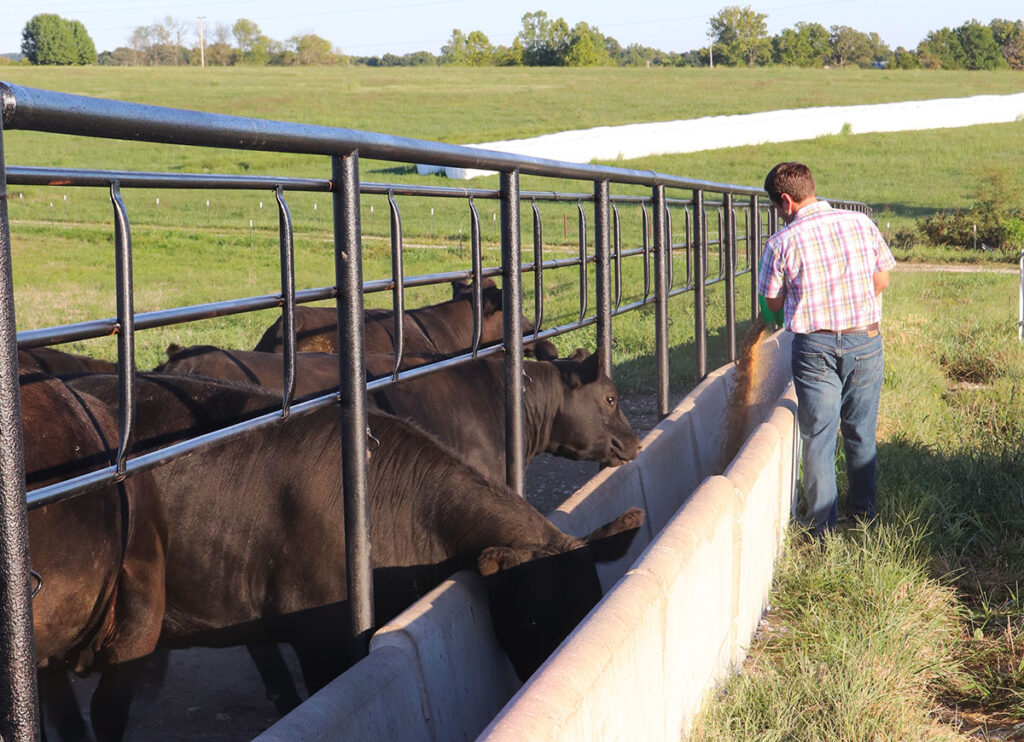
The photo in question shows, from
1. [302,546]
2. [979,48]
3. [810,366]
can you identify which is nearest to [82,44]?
[979,48]

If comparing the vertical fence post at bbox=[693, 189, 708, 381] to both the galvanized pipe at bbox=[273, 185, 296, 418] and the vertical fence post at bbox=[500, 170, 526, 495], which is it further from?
the galvanized pipe at bbox=[273, 185, 296, 418]

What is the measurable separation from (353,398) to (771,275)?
A: 11.3ft

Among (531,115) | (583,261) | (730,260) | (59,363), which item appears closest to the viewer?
(59,363)

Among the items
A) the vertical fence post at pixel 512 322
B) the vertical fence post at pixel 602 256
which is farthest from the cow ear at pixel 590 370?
the vertical fence post at pixel 512 322

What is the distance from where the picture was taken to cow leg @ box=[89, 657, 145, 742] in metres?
3.45

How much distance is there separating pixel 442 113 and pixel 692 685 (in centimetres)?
5882

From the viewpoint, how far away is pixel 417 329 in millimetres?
Result: 8617

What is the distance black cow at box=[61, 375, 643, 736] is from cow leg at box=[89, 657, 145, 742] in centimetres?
30

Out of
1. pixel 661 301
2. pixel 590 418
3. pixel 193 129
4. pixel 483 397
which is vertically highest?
pixel 193 129

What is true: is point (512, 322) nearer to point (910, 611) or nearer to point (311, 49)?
point (910, 611)

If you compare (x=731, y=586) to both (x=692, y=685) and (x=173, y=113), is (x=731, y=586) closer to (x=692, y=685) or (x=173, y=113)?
(x=692, y=685)

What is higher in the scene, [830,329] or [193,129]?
[193,129]

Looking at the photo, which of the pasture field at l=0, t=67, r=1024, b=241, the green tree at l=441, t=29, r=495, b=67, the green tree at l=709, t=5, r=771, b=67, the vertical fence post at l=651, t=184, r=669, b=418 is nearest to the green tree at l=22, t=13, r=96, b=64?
the pasture field at l=0, t=67, r=1024, b=241

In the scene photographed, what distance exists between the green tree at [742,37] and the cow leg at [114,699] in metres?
127
